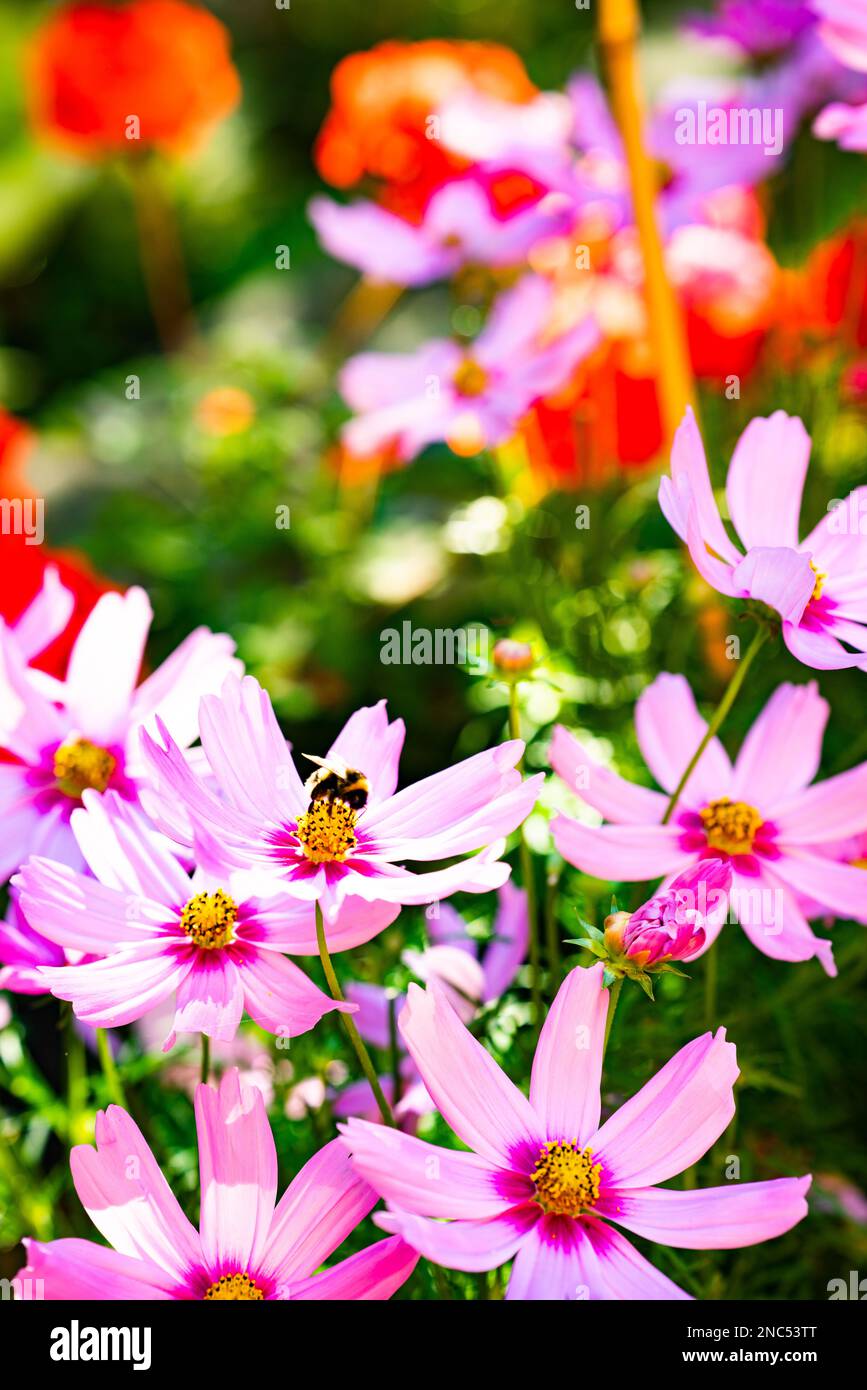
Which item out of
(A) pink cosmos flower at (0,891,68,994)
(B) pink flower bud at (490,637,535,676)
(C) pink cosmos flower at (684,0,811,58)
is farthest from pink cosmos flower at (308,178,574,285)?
(A) pink cosmos flower at (0,891,68,994)

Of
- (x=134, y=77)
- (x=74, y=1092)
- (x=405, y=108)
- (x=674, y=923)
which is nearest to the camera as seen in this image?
(x=674, y=923)

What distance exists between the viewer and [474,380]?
583 millimetres

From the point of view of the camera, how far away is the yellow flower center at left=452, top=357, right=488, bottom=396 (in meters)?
0.58

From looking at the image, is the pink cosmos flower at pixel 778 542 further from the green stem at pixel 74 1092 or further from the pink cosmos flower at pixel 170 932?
the green stem at pixel 74 1092

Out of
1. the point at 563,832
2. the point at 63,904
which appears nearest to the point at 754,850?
the point at 563,832

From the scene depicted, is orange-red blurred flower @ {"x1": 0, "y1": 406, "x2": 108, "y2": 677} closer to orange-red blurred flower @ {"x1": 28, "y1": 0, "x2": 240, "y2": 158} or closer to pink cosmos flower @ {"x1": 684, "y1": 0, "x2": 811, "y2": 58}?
pink cosmos flower @ {"x1": 684, "y1": 0, "x2": 811, "y2": 58}

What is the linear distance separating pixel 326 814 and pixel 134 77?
36.2 inches

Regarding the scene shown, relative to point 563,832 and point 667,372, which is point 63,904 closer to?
point 563,832

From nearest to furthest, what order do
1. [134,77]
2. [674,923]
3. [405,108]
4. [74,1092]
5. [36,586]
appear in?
[674,923]
[74,1092]
[36,586]
[405,108]
[134,77]

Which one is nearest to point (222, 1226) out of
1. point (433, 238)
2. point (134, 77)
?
point (433, 238)

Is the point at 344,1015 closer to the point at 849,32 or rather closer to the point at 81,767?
the point at 81,767

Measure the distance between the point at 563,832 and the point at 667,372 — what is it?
30 cm

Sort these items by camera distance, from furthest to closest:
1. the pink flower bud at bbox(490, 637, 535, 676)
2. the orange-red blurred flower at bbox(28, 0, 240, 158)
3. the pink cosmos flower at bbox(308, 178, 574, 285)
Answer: the orange-red blurred flower at bbox(28, 0, 240, 158)
the pink cosmos flower at bbox(308, 178, 574, 285)
the pink flower bud at bbox(490, 637, 535, 676)

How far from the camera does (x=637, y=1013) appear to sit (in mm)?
428
